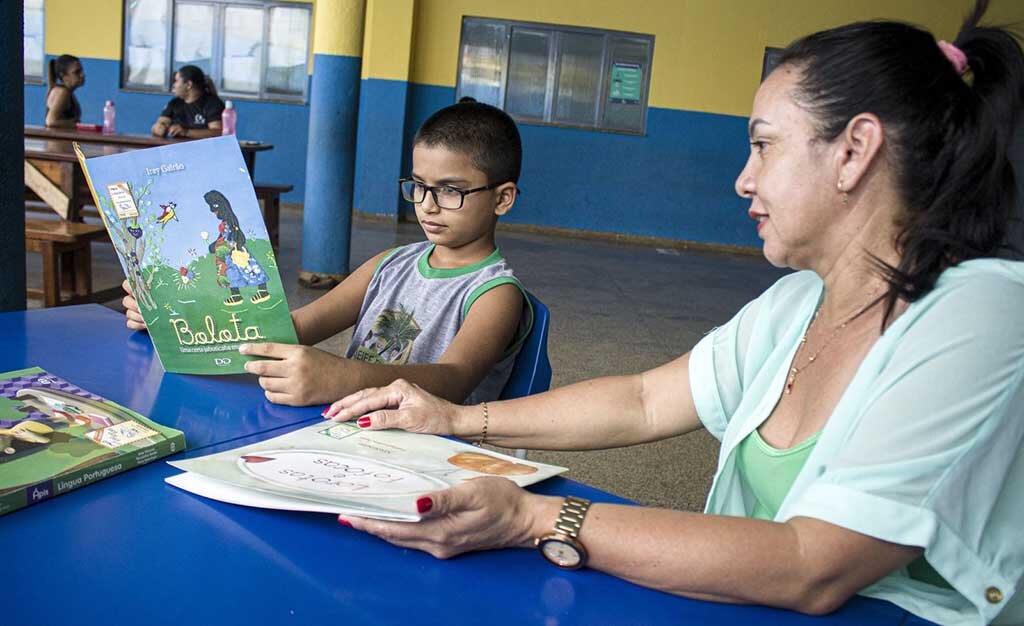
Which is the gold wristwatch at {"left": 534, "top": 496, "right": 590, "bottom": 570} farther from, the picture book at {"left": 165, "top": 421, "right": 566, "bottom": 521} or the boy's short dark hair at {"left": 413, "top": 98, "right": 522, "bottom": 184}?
the boy's short dark hair at {"left": 413, "top": 98, "right": 522, "bottom": 184}

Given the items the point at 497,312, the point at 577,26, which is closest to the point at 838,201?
the point at 497,312

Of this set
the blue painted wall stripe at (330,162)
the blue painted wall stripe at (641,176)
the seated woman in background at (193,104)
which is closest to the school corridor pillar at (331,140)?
the blue painted wall stripe at (330,162)

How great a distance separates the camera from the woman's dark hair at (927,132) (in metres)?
1.00

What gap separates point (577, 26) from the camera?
9.04 meters

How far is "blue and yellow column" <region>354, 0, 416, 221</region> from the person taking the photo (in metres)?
8.86

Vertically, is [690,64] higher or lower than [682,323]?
higher

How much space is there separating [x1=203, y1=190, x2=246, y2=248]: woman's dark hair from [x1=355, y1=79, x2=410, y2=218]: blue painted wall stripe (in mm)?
7962

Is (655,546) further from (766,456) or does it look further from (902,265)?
(902,265)

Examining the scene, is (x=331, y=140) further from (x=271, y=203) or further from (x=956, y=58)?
(x=956, y=58)

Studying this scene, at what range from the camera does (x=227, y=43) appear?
9.48 m

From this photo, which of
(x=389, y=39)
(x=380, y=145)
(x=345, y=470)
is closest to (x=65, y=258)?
(x=345, y=470)

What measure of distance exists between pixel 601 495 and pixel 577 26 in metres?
8.61

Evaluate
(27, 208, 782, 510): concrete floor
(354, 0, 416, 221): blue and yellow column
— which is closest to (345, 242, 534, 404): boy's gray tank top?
(27, 208, 782, 510): concrete floor

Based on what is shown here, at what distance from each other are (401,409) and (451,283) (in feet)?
2.08
